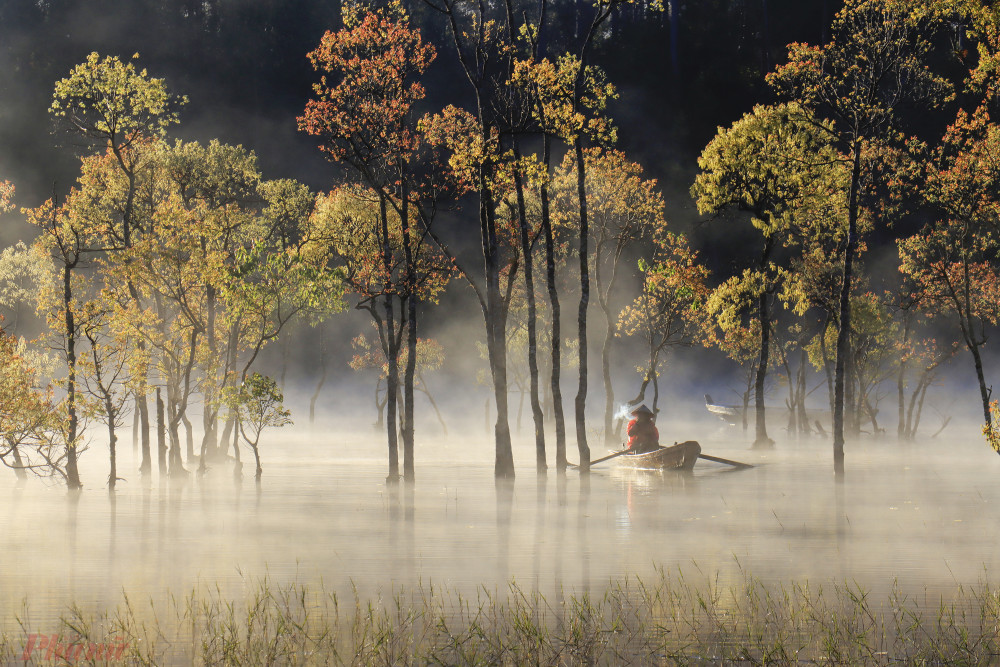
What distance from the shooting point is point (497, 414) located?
141 ft

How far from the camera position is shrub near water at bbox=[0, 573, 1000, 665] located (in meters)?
11.8

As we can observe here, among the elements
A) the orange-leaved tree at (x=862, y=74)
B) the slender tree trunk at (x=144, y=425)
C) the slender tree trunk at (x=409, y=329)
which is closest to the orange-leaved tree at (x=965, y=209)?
the orange-leaved tree at (x=862, y=74)

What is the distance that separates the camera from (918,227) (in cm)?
9825

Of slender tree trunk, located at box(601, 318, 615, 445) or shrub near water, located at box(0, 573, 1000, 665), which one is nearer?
shrub near water, located at box(0, 573, 1000, 665)

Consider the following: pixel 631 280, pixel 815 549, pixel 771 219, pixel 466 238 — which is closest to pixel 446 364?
pixel 466 238

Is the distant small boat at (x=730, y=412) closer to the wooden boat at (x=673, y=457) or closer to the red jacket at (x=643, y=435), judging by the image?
the red jacket at (x=643, y=435)

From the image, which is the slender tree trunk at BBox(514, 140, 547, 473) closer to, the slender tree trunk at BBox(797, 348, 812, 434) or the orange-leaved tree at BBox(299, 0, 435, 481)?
the orange-leaved tree at BBox(299, 0, 435, 481)

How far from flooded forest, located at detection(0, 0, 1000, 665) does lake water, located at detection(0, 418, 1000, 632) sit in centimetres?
20

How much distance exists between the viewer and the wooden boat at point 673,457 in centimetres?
4222

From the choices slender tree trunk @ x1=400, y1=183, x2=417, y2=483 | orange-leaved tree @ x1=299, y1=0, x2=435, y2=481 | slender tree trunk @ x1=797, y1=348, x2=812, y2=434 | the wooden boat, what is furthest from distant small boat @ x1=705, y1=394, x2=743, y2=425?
orange-leaved tree @ x1=299, y1=0, x2=435, y2=481

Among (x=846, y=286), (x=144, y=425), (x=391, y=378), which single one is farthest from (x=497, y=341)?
(x=144, y=425)

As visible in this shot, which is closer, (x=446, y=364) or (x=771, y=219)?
(x=771, y=219)

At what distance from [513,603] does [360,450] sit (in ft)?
164

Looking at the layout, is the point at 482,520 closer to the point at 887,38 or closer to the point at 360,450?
the point at 887,38
